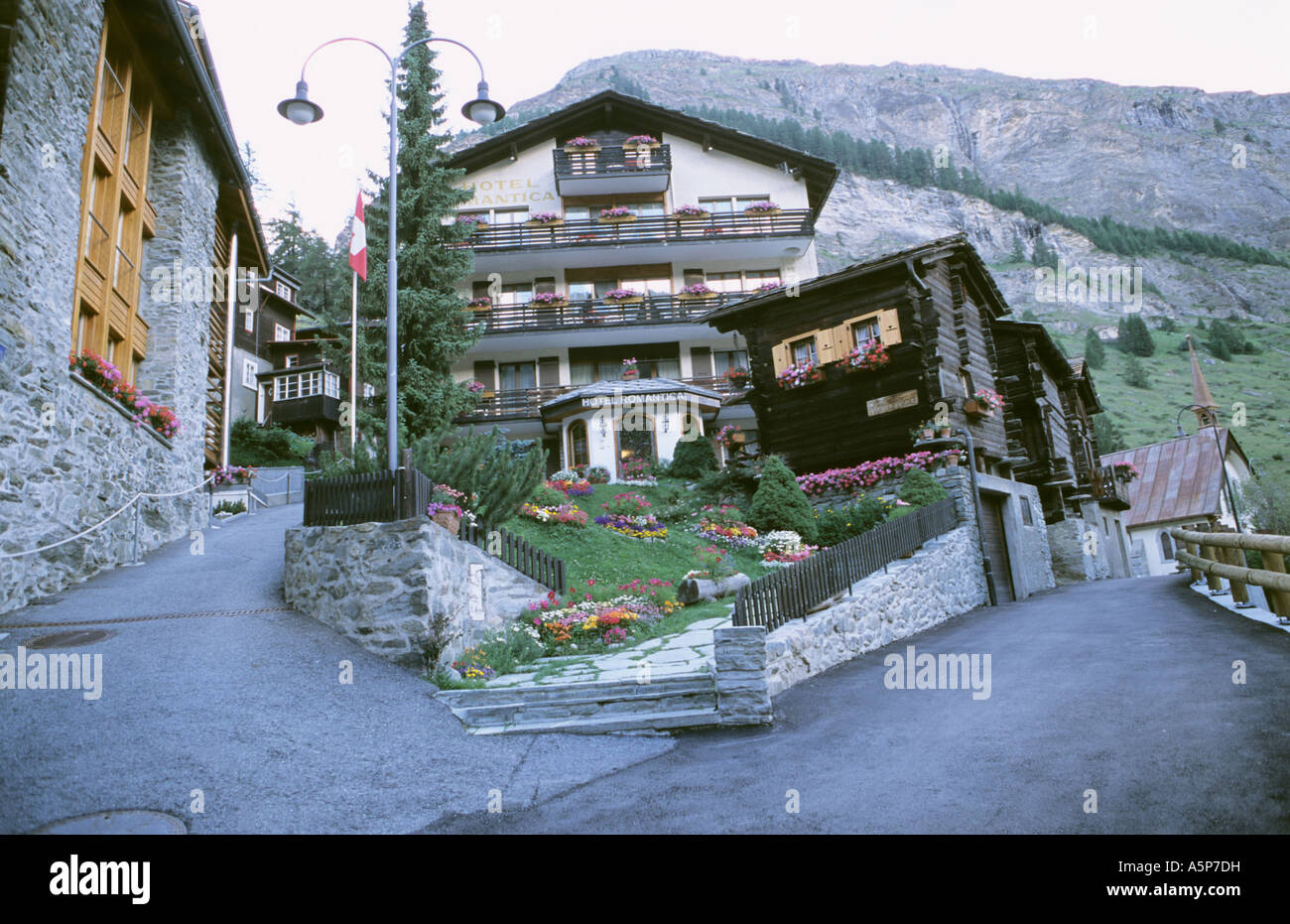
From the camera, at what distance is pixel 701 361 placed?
32219mm

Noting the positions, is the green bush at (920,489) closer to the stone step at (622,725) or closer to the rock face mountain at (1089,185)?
the stone step at (622,725)

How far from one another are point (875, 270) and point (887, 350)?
2114mm

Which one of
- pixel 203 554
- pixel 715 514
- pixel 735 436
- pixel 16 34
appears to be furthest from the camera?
pixel 735 436

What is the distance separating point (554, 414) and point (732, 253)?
1134 centimetres

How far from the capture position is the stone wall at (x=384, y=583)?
9.22 metres

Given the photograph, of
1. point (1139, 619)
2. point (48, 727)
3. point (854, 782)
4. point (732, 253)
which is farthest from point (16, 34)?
point (732, 253)

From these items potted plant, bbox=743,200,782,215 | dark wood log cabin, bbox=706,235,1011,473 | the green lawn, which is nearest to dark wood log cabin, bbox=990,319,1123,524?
dark wood log cabin, bbox=706,235,1011,473

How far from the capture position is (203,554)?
13867 millimetres

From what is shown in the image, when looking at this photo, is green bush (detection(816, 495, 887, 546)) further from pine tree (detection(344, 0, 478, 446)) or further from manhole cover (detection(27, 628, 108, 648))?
manhole cover (detection(27, 628, 108, 648))

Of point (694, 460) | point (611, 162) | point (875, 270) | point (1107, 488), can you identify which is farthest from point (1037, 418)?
point (611, 162)

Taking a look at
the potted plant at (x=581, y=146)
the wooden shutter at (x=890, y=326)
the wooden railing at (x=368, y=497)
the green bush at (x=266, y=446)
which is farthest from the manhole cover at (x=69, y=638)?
the green bush at (x=266, y=446)

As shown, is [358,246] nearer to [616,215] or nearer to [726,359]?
[616,215]
